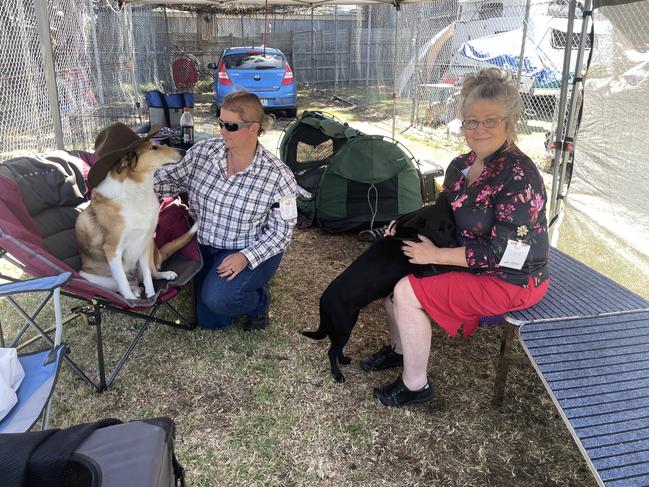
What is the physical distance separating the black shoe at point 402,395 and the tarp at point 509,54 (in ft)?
24.1

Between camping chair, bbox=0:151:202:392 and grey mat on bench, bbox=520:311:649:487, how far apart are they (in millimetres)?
1885

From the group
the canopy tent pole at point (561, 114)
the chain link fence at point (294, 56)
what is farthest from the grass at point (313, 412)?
the chain link fence at point (294, 56)

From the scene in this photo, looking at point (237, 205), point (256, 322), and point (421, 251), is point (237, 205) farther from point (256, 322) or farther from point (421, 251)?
point (421, 251)

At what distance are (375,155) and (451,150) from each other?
13.6ft

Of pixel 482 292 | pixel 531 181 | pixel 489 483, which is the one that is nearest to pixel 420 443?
pixel 489 483

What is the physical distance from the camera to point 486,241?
2297 mm

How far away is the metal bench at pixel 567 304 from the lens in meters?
2.37

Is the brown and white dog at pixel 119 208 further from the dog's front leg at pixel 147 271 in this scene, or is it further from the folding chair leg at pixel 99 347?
the folding chair leg at pixel 99 347

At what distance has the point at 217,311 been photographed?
2975 mm

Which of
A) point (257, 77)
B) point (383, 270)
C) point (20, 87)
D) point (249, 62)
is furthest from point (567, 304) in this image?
point (249, 62)

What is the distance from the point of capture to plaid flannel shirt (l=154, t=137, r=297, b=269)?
2943 millimetres

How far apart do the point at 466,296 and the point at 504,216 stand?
405 mm

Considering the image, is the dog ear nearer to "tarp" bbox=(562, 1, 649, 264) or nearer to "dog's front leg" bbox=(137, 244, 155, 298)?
"dog's front leg" bbox=(137, 244, 155, 298)

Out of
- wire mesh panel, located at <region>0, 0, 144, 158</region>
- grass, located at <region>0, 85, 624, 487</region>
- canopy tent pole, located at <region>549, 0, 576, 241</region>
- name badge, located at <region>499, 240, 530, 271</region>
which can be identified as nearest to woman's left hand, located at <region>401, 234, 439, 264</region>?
name badge, located at <region>499, 240, 530, 271</region>
